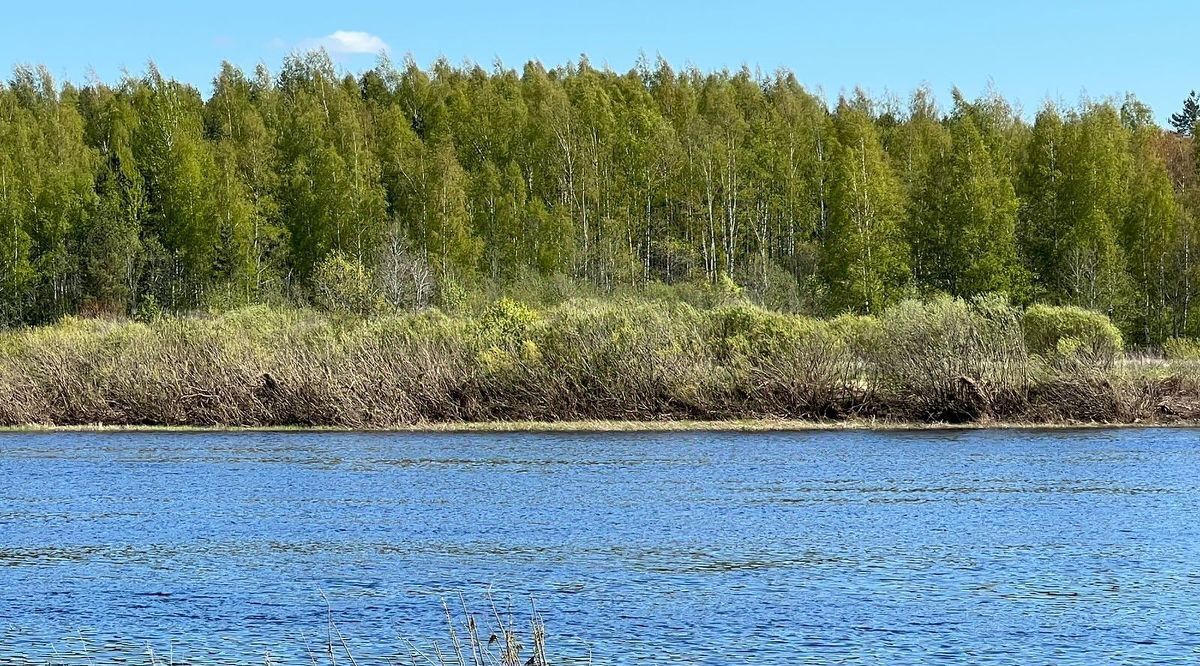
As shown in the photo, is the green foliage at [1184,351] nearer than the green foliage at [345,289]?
Yes

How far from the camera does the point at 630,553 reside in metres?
27.0

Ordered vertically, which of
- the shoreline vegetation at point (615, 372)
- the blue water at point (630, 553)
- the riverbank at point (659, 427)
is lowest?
the blue water at point (630, 553)

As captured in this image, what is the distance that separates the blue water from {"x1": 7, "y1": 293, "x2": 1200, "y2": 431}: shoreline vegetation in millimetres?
8381

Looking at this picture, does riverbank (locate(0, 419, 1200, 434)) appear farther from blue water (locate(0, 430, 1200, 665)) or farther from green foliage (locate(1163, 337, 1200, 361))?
blue water (locate(0, 430, 1200, 665))

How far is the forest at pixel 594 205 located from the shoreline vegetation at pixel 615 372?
73.8 ft

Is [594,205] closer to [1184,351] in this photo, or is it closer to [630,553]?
[1184,351]

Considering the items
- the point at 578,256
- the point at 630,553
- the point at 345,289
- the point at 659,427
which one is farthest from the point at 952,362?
the point at 578,256

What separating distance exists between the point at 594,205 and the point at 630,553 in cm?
8020

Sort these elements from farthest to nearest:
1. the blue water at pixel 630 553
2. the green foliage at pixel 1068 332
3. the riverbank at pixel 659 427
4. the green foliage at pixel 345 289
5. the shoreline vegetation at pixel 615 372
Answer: the green foliage at pixel 345 289 < the green foliage at pixel 1068 332 < the shoreline vegetation at pixel 615 372 < the riverbank at pixel 659 427 < the blue water at pixel 630 553

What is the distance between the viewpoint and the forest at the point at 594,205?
281 feet

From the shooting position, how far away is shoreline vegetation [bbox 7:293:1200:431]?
54.5 m

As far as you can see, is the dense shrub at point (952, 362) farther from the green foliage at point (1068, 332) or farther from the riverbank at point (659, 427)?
the green foliage at point (1068, 332)

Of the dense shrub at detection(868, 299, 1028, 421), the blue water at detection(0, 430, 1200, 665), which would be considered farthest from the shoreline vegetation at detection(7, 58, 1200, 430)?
the blue water at detection(0, 430, 1200, 665)

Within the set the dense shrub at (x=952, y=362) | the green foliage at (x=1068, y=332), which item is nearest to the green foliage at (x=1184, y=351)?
the green foliage at (x=1068, y=332)
